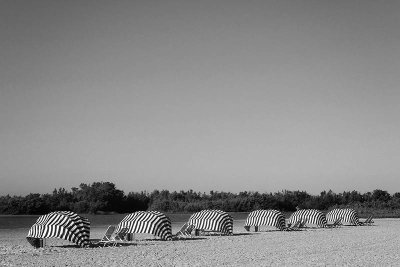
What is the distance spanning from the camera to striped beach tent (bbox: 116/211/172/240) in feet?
73.5

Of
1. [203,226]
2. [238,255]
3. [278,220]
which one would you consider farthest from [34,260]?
[278,220]

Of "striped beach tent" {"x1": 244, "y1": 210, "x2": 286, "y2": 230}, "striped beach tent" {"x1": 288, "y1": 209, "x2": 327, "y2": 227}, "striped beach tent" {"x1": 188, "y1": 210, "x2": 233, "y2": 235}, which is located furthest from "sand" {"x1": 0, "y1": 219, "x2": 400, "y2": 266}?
"striped beach tent" {"x1": 288, "y1": 209, "x2": 327, "y2": 227}

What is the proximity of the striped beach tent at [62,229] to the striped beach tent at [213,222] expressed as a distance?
7763 millimetres

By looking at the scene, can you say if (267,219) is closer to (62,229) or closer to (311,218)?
(311,218)

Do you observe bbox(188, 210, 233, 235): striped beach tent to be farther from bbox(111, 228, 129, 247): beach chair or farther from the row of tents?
bbox(111, 228, 129, 247): beach chair

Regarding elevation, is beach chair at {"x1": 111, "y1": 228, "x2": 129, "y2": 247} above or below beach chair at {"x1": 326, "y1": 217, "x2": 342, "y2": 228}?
below

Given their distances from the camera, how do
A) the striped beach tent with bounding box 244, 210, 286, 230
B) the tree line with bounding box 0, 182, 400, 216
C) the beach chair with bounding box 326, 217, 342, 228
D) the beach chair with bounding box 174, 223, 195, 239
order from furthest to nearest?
the tree line with bounding box 0, 182, 400, 216
the beach chair with bounding box 326, 217, 342, 228
the striped beach tent with bounding box 244, 210, 286, 230
the beach chair with bounding box 174, 223, 195, 239

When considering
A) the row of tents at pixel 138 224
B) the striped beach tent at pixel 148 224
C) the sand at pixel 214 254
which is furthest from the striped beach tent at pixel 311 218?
the striped beach tent at pixel 148 224

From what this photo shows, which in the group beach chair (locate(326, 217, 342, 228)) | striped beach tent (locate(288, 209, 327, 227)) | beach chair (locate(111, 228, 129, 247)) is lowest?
beach chair (locate(111, 228, 129, 247))

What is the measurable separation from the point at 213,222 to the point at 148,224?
4969mm

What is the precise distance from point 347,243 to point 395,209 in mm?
53274

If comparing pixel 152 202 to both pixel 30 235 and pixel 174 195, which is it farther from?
pixel 30 235

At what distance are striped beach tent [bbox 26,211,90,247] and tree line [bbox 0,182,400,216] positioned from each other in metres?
75.2

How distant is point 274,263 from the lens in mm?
15375
